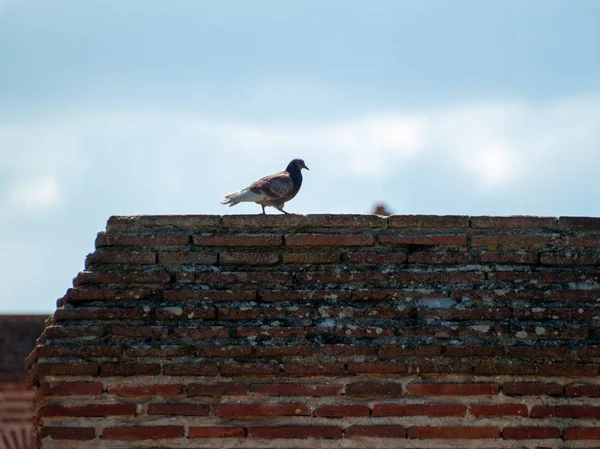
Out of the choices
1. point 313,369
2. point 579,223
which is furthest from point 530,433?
point 579,223

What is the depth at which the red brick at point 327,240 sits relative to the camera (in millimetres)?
7078

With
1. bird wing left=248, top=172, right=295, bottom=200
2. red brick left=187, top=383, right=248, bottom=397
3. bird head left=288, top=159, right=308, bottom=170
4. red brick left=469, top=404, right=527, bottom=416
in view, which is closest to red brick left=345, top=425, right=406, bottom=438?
red brick left=469, top=404, right=527, bottom=416

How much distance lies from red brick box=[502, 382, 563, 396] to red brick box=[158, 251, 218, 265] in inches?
81.8

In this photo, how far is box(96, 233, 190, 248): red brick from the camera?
7.09m

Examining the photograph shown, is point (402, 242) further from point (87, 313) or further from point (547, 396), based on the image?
point (87, 313)

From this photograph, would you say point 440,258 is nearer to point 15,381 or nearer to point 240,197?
point 240,197

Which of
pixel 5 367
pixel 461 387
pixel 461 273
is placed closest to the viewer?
pixel 461 387

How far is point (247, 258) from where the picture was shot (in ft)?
23.1

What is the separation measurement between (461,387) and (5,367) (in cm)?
854

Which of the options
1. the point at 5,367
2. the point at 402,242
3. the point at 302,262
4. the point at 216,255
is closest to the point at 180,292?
the point at 216,255

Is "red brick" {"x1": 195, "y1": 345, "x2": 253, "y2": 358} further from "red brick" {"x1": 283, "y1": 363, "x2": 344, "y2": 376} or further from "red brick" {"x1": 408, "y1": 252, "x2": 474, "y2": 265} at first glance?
"red brick" {"x1": 408, "y1": 252, "x2": 474, "y2": 265}

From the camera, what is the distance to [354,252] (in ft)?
23.2

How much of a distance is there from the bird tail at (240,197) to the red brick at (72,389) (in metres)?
3.12

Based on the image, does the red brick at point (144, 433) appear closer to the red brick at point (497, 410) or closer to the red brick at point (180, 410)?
the red brick at point (180, 410)
